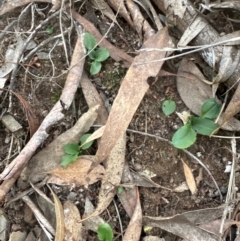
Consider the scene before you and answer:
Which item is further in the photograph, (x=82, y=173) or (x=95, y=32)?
(x=95, y=32)

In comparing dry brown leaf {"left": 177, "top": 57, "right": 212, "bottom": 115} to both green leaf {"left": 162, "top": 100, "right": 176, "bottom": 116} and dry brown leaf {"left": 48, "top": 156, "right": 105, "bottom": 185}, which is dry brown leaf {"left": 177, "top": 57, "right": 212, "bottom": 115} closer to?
green leaf {"left": 162, "top": 100, "right": 176, "bottom": 116}

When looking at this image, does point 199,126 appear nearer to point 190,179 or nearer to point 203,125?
point 203,125

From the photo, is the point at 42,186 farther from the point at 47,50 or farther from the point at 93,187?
the point at 47,50

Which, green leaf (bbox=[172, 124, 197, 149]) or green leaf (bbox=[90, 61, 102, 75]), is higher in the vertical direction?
green leaf (bbox=[90, 61, 102, 75])

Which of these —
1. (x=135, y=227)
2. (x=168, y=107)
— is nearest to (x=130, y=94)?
(x=168, y=107)

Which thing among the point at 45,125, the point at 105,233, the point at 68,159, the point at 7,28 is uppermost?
the point at 7,28

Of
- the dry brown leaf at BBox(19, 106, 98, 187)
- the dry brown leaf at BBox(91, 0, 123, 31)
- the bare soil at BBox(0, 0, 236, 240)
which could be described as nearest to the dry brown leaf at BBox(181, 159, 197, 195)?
the bare soil at BBox(0, 0, 236, 240)

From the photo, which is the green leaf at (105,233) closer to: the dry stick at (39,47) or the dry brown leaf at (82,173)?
the dry brown leaf at (82,173)

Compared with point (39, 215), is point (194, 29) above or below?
above
